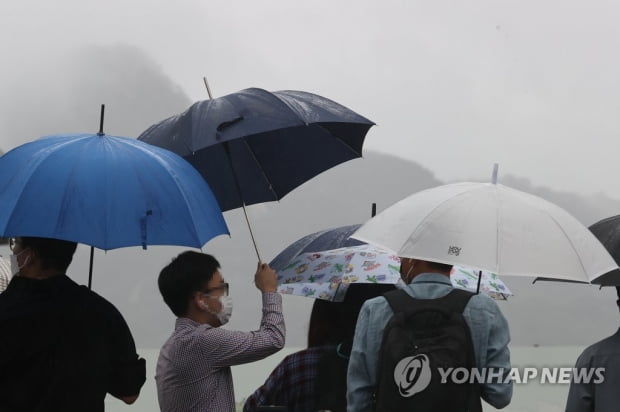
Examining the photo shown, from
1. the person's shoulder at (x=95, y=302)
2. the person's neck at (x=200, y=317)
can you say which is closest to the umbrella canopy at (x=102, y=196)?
the person's shoulder at (x=95, y=302)

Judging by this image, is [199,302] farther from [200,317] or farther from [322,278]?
[322,278]

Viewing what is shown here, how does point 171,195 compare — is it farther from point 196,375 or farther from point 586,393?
point 586,393

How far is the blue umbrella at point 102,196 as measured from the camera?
2842 mm

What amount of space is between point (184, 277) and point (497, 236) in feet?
3.18

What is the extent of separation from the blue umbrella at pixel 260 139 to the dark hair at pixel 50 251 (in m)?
0.74

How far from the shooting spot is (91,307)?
279cm

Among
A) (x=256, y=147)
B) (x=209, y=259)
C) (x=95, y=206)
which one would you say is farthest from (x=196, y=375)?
(x=256, y=147)

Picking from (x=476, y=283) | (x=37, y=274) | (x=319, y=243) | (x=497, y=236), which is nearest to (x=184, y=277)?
(x=37, y=274)

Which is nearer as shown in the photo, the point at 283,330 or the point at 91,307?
the point at 91,307

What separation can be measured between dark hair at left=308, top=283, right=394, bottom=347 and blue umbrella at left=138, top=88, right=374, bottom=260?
18.5 inches

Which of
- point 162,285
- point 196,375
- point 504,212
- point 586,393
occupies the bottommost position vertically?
point 586,393

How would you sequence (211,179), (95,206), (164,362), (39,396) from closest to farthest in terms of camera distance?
1. (39,396)
2. (95,206)
3. (164,362)
4. (211,179)

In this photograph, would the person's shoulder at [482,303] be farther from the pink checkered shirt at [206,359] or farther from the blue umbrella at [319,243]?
the blue umbrella at [319,243]

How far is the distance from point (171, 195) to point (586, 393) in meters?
1.45
